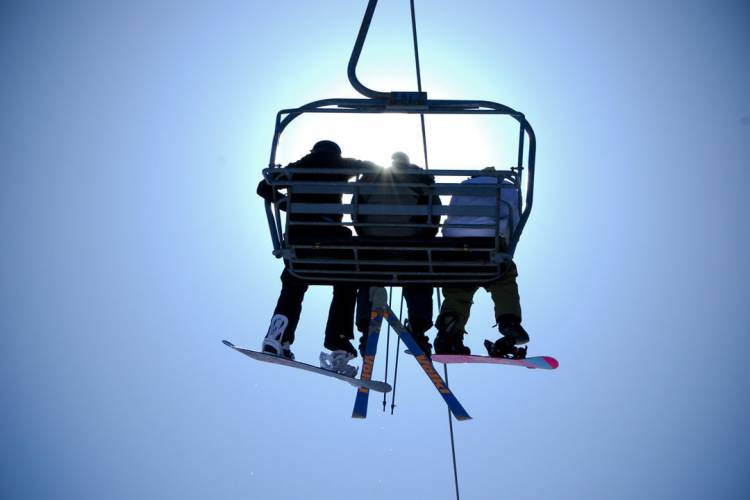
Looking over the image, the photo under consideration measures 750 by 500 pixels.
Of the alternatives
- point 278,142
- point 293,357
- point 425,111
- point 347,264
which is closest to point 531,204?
point 425,111

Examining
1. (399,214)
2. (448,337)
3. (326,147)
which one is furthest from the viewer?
(448,337)

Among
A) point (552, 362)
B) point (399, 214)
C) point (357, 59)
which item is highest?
point (357, 59)

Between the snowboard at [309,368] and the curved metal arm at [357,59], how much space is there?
5.69ft

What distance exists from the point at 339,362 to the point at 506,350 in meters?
1.13

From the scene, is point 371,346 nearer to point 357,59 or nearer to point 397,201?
point 397,201

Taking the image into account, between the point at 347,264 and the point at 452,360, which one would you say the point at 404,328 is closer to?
the point at 452,360

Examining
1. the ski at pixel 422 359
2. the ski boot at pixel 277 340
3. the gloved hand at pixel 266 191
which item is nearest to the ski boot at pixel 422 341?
the ski at pixel 422 359

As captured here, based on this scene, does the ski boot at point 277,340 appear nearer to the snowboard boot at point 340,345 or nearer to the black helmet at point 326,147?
the snowboard boot at point 340,345

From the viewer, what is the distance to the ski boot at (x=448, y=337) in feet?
19.7

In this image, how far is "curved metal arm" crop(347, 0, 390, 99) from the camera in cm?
535

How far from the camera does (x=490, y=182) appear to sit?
212 inches

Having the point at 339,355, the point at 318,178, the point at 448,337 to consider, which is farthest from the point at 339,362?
the point at 318,178

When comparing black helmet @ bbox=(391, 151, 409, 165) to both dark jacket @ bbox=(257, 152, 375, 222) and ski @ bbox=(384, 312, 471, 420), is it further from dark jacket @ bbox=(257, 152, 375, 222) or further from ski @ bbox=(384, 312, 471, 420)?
ski @ bbox=(384, 312, 471, 420)

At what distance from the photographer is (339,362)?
6027mm
